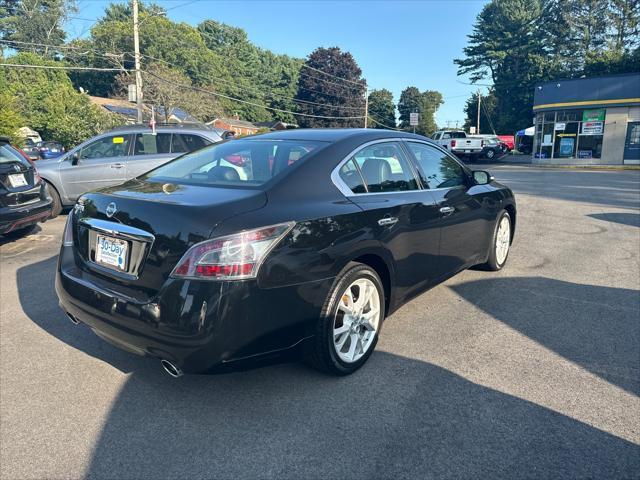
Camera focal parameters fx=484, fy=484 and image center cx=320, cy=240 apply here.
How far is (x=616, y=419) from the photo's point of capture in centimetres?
279

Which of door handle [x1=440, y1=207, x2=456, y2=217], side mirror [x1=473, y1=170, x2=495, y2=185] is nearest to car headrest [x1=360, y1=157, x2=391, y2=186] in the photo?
door handle [x1=440, y1=207, x2=456, y2=217]

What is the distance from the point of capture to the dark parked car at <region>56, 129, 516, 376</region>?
8.32ft

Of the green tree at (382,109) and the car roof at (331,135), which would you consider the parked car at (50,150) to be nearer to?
the car roof at (331,135)

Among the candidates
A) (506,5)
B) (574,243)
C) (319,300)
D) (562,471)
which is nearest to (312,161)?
(319,300)

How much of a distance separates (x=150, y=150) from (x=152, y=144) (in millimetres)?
124

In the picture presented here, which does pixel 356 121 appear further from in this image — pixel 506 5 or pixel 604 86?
pixel 604 86

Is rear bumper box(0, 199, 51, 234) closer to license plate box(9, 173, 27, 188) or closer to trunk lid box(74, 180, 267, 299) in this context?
license plate box(9, 173, 27, 188)

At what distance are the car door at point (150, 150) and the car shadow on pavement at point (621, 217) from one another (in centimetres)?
848

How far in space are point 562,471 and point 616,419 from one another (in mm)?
689

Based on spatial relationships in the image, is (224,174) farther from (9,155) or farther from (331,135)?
(9,155)

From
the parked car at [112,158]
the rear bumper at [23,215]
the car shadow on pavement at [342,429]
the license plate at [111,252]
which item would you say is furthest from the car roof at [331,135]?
the parked car at [112,158]

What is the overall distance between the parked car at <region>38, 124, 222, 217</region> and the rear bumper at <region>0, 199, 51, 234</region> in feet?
6.94

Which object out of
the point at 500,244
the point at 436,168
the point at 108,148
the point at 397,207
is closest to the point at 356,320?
the point at 397,207

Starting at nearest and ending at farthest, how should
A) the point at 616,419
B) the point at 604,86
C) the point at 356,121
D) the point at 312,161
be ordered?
the point at 616,419 → the point at 312,161 → the point at 604,86 → the point at 356,121
